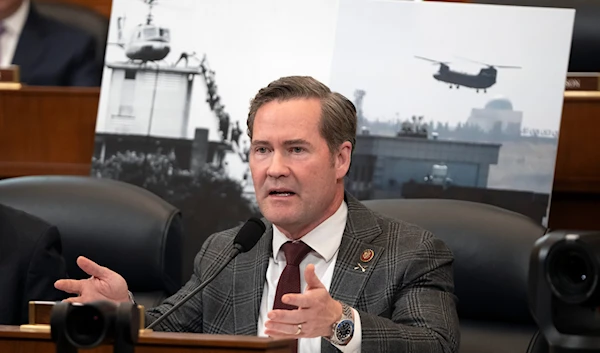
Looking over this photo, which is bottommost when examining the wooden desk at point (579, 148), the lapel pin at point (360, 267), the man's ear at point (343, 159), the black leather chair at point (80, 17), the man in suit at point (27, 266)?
the man in suit at point (27, 266)

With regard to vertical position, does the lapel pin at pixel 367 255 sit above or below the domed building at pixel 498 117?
below

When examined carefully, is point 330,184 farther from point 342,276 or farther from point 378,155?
point 378,155

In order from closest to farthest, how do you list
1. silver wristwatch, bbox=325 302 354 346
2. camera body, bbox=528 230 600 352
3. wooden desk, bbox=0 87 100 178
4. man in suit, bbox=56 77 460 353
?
camera body, bbox=528 230 600 352
silver wristwatch, bbox=325 302 354 346
man in suit, bbox=56 77 460 353
wooden desk, bbox=0 87 100 178

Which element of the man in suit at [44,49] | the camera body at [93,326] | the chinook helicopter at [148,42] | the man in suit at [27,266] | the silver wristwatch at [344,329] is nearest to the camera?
the camera body at [93,326]

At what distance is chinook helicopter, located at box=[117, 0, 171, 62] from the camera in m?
3.72

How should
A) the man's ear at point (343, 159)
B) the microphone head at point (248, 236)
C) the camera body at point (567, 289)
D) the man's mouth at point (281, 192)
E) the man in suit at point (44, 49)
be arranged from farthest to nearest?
the man in suit at point (44, 49)
the man's ear at point (343, 159)
the man's mouth at point (281, 192)
the microphone head at point (248, 236)
the camera body at point (567, 289)

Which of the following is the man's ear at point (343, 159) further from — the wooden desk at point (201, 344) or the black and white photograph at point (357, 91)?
the wooden desk at point (201, 344)

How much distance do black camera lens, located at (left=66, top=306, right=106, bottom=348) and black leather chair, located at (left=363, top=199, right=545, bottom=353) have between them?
1235 mm

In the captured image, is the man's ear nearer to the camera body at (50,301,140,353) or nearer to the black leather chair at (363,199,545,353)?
the black leather chair at (363,199,545,353)

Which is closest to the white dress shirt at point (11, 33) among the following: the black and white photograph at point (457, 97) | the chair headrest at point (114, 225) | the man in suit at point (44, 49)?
the man in suit at point (44, 49)

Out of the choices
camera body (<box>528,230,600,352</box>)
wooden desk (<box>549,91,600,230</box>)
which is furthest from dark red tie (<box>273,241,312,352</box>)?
camera body (<box>528,230,600,352</box>)

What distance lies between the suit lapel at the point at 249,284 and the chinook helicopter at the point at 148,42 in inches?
44.4

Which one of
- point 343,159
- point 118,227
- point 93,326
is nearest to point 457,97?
point 343,159

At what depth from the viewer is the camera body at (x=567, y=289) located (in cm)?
141
